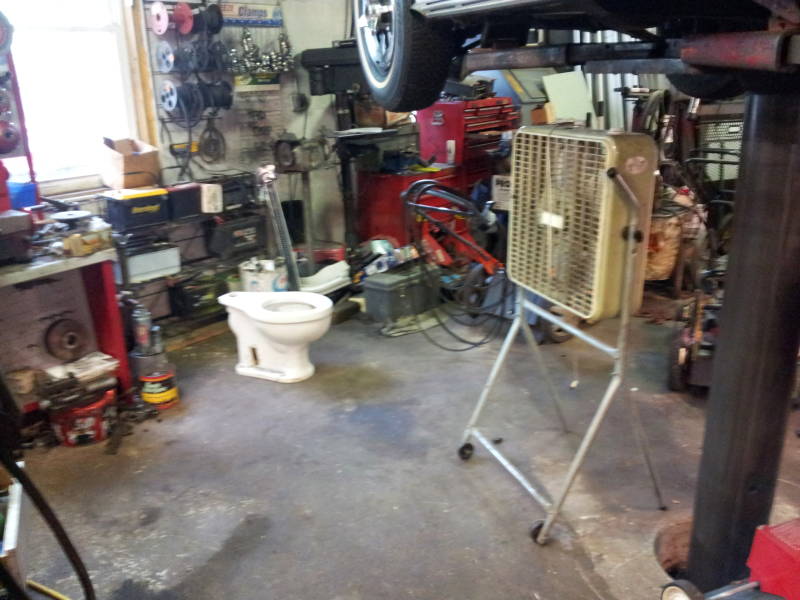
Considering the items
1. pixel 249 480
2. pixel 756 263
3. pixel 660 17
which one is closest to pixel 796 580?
pixel 756 263

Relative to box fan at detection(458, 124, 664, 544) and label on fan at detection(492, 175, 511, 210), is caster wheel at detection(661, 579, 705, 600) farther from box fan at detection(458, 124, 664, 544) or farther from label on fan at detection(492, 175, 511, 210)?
label on fan at detection(492, 175, 511, 210)

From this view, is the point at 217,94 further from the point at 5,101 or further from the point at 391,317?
the point at 391,317

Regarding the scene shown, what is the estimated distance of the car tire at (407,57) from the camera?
6.85 feet

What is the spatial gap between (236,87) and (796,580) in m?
4.27

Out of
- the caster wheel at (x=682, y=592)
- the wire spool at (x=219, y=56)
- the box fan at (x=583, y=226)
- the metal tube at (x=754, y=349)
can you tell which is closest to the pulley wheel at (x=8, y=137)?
the wire spool at (x=219, y=56)

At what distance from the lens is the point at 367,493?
8.38 ft

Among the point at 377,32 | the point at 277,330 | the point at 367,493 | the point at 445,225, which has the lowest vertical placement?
the point at 367,493

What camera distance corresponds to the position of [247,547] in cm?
227

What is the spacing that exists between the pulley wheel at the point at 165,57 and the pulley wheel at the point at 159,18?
0.27 feet

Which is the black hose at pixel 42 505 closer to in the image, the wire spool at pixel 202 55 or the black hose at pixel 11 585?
the black hose at pixel 11 585

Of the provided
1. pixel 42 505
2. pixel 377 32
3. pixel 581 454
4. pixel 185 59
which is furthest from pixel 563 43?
pixel 185 59

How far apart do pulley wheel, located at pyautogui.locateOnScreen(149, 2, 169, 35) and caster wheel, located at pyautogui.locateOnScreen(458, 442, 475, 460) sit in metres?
3.05

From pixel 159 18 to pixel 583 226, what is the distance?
3144mm

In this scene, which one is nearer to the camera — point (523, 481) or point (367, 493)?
point (523, 481)
